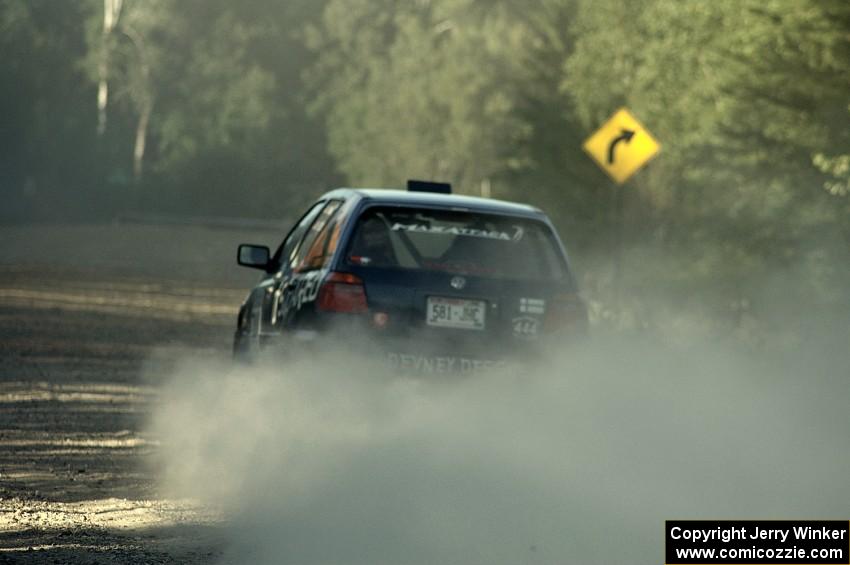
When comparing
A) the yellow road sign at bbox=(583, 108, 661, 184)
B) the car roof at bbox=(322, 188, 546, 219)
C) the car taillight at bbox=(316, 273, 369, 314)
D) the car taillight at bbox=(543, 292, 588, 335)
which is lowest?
the car taillight at bbox=(543, 292, 588, 335)

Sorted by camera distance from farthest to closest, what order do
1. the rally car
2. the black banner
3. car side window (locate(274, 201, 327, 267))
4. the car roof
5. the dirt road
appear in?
1. car side window (locate(274, 201, 327, 267))
2. the car roof
3. the rally car
4. the dirt road
5. the black banner

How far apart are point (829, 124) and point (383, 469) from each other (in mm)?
18639

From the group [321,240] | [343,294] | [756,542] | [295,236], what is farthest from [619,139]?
[756,542]

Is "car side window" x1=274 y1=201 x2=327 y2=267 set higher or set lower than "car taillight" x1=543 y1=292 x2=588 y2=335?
higher

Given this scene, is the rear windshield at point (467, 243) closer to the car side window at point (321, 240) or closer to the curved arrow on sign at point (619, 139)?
the car side window at point (321, 240)

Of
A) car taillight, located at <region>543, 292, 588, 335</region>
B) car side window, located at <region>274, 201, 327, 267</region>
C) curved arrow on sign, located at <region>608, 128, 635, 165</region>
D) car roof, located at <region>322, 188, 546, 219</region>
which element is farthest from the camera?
curved arrow on sign, located at <region>608, 128, 635, 165</region>

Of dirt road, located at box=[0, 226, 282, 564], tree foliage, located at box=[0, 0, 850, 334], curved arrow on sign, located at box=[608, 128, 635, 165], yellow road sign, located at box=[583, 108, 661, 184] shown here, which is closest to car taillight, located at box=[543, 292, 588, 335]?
dirt road, located at box=[0, 226, 282, 564]

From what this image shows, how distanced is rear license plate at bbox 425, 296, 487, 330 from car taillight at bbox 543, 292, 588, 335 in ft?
1.32

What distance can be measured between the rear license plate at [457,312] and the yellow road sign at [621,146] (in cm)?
1438

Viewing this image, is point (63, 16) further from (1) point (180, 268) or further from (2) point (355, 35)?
(1) point (180, 268)

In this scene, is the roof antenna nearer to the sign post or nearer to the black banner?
the black banner

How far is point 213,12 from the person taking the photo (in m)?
106

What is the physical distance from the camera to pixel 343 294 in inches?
397

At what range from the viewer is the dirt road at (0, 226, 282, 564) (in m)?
8.27
